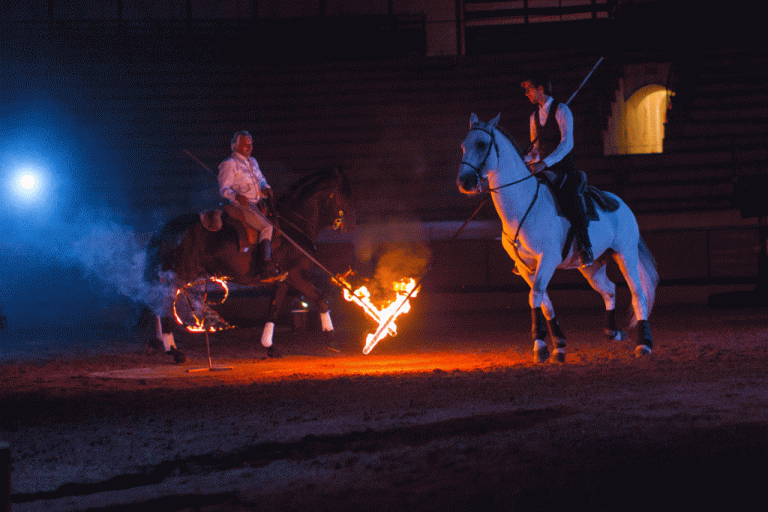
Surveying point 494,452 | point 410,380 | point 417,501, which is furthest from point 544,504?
point 410,380

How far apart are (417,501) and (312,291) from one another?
6.10 metres

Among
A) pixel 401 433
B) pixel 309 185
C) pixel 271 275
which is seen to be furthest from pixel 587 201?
pixel 401 433

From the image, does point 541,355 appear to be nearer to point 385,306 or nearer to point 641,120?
point 385,306

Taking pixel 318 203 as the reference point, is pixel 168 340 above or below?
below

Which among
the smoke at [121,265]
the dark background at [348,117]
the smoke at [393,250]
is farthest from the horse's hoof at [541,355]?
the dark background at [348,117]

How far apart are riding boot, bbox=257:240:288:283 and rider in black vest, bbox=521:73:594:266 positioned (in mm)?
3408

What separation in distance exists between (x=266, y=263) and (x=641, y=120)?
1710cm

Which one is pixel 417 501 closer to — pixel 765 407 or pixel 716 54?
pixel 765 407

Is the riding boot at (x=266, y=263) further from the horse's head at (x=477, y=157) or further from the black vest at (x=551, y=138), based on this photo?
the black vest at (x=551, y=138)

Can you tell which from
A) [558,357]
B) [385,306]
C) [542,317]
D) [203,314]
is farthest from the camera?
[385,306]

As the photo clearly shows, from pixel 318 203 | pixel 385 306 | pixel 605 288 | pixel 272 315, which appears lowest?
pixel 272 315

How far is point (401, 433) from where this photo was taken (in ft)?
14.5

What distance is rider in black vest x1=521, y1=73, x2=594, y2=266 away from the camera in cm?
726

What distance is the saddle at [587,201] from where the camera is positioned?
7.43m
